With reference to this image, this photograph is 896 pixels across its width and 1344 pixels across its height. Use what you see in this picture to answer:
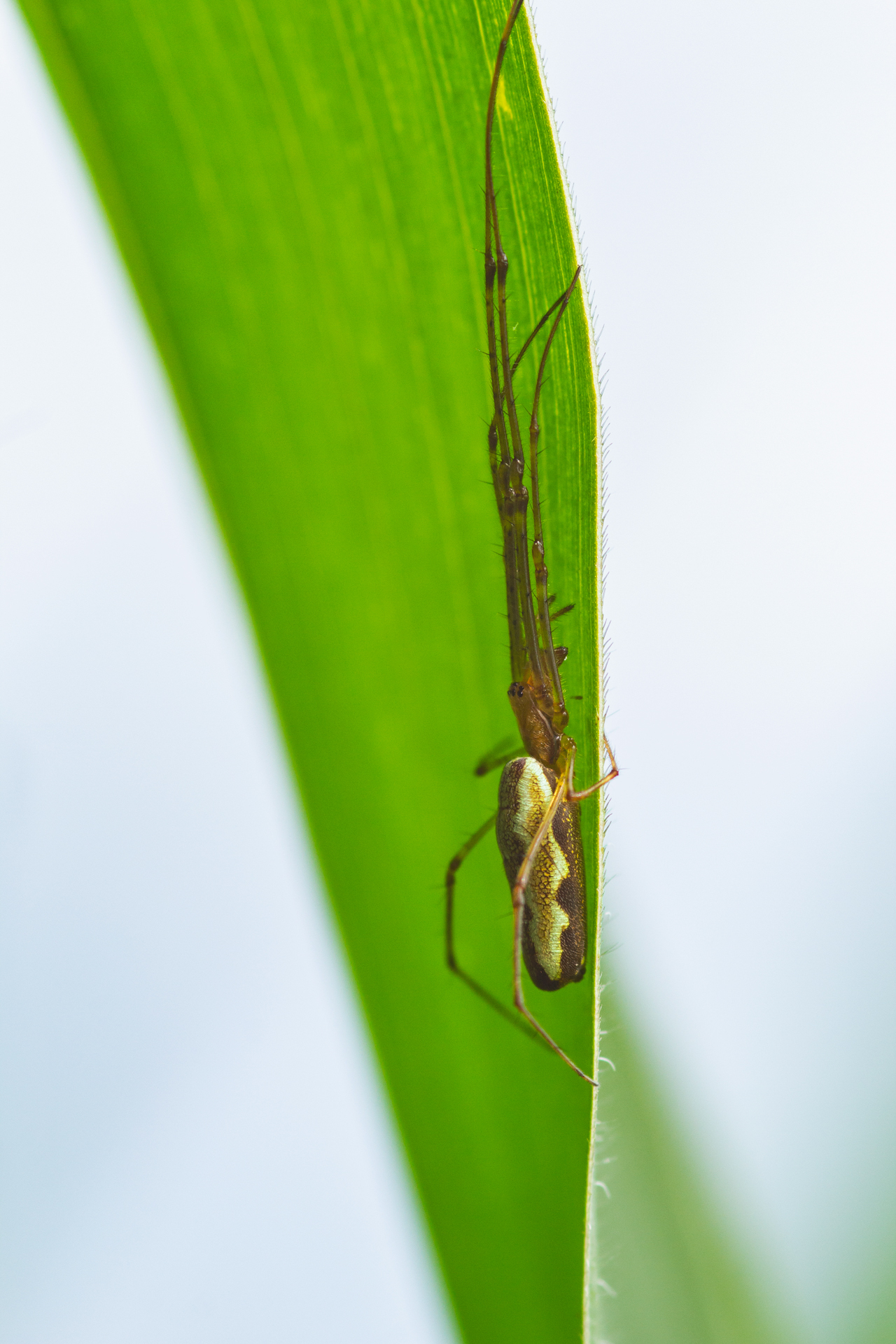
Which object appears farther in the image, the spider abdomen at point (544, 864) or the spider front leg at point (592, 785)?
the spider abdomen at point (544, 864)

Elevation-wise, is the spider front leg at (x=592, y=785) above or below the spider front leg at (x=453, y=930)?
above

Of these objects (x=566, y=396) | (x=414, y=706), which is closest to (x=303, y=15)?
(x=566, y=396)

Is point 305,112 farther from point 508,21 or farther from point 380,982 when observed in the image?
point 380,982

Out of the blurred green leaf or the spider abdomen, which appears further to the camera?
the spider abdomen

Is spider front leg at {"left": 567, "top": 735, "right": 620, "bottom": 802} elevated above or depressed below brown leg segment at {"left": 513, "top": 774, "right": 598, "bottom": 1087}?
above
